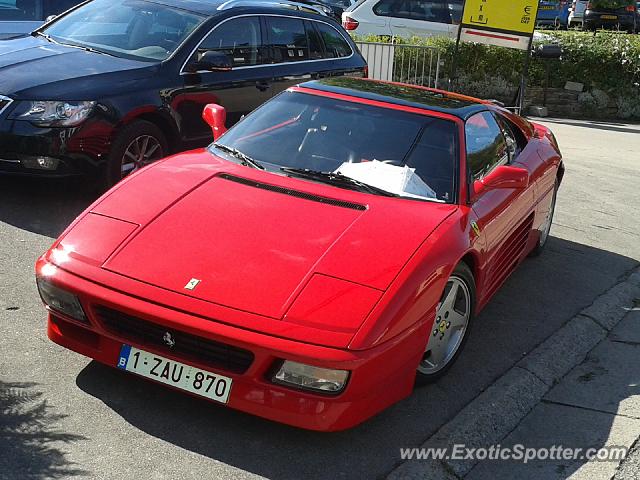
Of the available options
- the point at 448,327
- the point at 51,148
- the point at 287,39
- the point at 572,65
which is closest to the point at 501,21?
the point at 572,65

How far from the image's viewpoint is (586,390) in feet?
15.4

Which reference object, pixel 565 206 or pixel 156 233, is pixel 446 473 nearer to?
pixel 156 233

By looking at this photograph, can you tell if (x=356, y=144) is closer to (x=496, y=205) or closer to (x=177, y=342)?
(x=496, y=205)

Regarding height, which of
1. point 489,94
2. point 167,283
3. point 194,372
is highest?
point 167,283

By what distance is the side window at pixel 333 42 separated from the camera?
29.2ft

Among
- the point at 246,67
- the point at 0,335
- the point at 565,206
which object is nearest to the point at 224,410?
the point at 0,335

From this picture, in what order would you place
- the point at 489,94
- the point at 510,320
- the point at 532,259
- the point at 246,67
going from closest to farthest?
the point at 510,320 < the point at 532,259 < the point at 246,67 < the point at 489,94

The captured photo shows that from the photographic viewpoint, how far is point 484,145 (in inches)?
213

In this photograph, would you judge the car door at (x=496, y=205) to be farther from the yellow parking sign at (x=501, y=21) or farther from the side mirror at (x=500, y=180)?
the yellow parking sign at (x=501, y=21)

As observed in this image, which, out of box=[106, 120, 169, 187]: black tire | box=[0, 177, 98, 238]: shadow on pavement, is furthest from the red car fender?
box=[106, 120, 169, 187]: black tire

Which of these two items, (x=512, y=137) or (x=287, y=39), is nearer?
(x=512, y=137)

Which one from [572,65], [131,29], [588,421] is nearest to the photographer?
[588,421]

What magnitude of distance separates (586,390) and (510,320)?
36.8 inches

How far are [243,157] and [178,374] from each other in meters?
1.65
